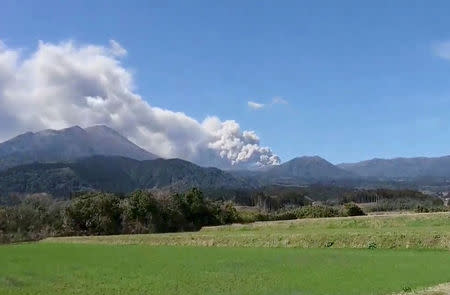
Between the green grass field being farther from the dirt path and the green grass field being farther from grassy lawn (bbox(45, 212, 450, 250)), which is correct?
the dirt path

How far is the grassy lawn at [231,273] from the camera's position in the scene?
22.5m

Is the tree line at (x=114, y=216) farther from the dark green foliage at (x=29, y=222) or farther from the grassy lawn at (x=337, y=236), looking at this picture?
the grassy lawn at (x=337, y=236)

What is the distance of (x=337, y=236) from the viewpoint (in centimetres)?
4488

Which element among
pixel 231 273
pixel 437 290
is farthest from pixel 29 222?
pixel 437 290

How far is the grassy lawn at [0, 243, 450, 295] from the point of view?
73.8 ft

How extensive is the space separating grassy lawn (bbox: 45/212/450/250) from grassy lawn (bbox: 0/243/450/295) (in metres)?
2.26

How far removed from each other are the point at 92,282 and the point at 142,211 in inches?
2110

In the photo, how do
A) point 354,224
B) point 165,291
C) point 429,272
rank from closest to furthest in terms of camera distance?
1. point 165,291
2. point 429,272
3. point 354,224

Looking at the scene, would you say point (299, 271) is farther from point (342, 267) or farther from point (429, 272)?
point (429, 272)

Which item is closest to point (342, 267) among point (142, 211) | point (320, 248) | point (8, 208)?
point (320, 248)

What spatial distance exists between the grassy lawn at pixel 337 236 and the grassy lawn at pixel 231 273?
2257 mm

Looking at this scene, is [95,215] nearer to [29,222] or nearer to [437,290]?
[29,222]

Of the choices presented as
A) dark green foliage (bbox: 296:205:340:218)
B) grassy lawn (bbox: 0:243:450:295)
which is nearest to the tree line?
dark green foliage (bbox: 296:205:340:218)

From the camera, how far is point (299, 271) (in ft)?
92.0
